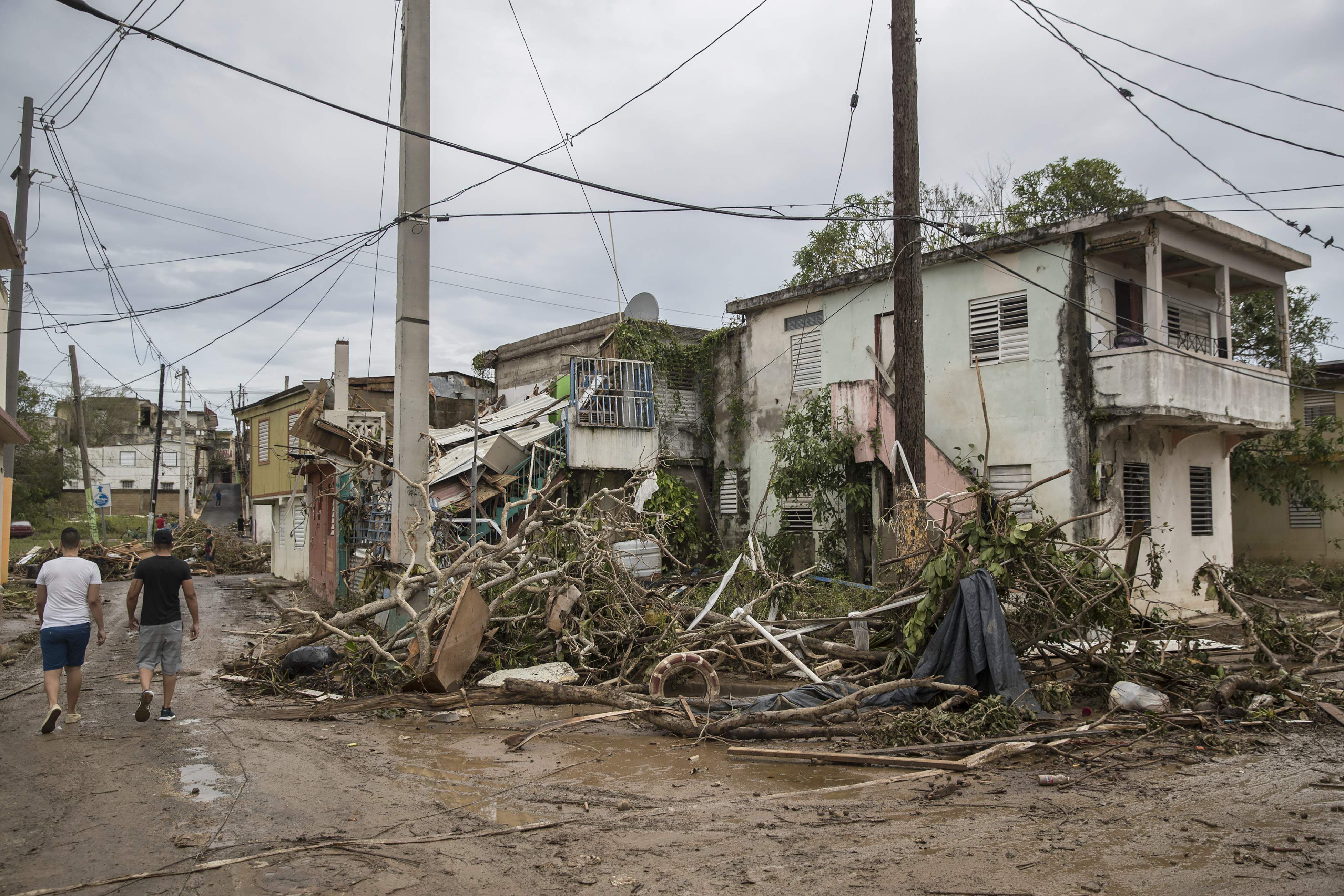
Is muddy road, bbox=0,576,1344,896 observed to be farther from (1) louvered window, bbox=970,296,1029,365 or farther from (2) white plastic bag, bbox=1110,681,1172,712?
(1) louvered window, bbox=970,296,1029,365

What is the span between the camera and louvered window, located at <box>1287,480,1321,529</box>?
2230 centimetres

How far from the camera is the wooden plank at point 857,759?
20.2 feet

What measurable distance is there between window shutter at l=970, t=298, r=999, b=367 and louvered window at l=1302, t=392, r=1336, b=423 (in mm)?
15119

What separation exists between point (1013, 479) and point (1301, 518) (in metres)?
13.5

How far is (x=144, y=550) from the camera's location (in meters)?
26.9

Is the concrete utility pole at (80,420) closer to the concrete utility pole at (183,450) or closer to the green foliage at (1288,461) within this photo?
the concrete utility pole at (183,450)

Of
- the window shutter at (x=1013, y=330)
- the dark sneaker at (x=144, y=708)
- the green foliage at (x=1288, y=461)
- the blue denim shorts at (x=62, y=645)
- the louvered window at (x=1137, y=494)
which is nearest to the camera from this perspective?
the blue denim shorts at (x=62, y=645)

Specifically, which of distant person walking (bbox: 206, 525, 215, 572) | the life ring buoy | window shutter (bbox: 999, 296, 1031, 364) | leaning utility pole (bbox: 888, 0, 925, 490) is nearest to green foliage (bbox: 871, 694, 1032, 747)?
the life ring buoy

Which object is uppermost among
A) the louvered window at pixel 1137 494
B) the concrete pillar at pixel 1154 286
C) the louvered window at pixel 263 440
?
the concrete pillar at pixel 1154 286

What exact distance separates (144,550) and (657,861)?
1098 inches

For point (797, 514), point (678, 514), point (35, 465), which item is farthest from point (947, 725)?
point (35, 465)

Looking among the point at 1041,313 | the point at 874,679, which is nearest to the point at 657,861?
the point at 874,679

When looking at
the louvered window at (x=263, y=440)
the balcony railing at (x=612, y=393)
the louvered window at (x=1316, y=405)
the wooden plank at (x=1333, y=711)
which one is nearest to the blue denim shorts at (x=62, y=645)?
the balcony railing at (x=612, y=393)

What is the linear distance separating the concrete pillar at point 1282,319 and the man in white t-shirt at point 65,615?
753 inches
